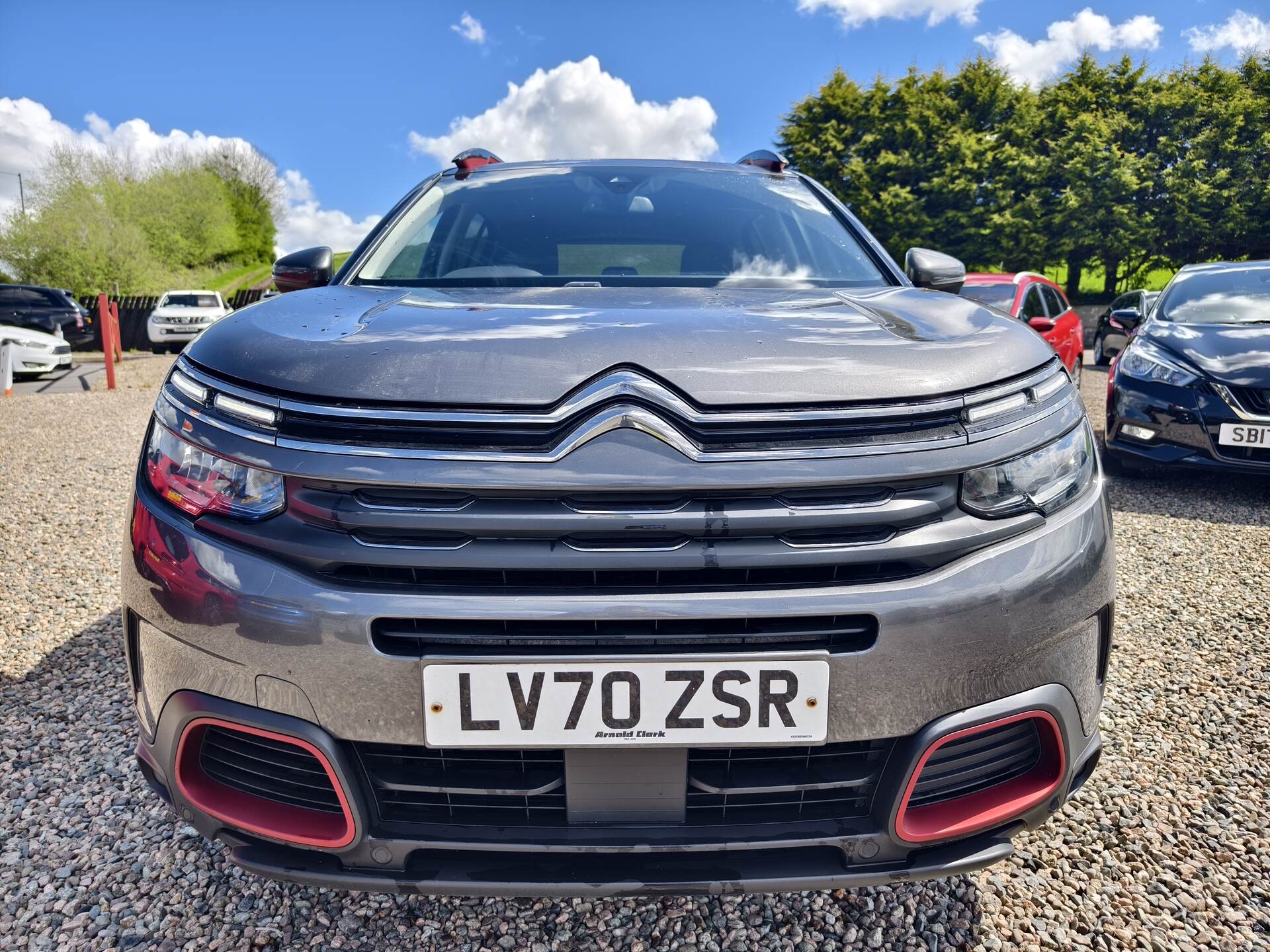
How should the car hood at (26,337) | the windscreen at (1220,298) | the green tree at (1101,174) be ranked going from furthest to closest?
the green tree at (1101,174)
the car hood at (26,337)
the windscreen at (1220,298)

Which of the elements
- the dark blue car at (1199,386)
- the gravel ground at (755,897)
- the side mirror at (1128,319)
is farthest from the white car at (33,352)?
the dark blue car at (1199,386)

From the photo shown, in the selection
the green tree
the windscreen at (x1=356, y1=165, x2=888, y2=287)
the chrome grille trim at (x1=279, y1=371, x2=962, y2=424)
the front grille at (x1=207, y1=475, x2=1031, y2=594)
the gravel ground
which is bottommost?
the gravel ground

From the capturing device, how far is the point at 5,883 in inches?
69.3

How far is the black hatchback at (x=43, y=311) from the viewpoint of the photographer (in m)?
19.6

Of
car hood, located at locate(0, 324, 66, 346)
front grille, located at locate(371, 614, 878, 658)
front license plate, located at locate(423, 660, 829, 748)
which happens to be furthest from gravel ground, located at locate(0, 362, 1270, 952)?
car hood, located at locate(0, 324, 66, 346)

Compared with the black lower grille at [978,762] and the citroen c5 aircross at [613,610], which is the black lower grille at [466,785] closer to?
the citroen c5 aircross at [613,610]

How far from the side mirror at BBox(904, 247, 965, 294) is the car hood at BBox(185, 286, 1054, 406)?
629 mm

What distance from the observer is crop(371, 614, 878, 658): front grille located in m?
1.20

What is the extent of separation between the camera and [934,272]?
230cm

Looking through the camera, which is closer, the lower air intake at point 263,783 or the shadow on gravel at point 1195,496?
the lower air intake at point 263,783

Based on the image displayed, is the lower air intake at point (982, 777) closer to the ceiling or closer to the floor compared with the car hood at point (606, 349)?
closer to the floor

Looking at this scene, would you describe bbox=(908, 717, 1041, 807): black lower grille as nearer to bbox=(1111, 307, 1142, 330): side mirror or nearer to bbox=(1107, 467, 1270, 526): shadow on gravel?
bbox=(1107, 467, 1270, 526): shadow on gravel

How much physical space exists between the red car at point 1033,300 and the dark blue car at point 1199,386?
1951mm

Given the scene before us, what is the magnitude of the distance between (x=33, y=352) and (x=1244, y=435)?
15.9 metres
